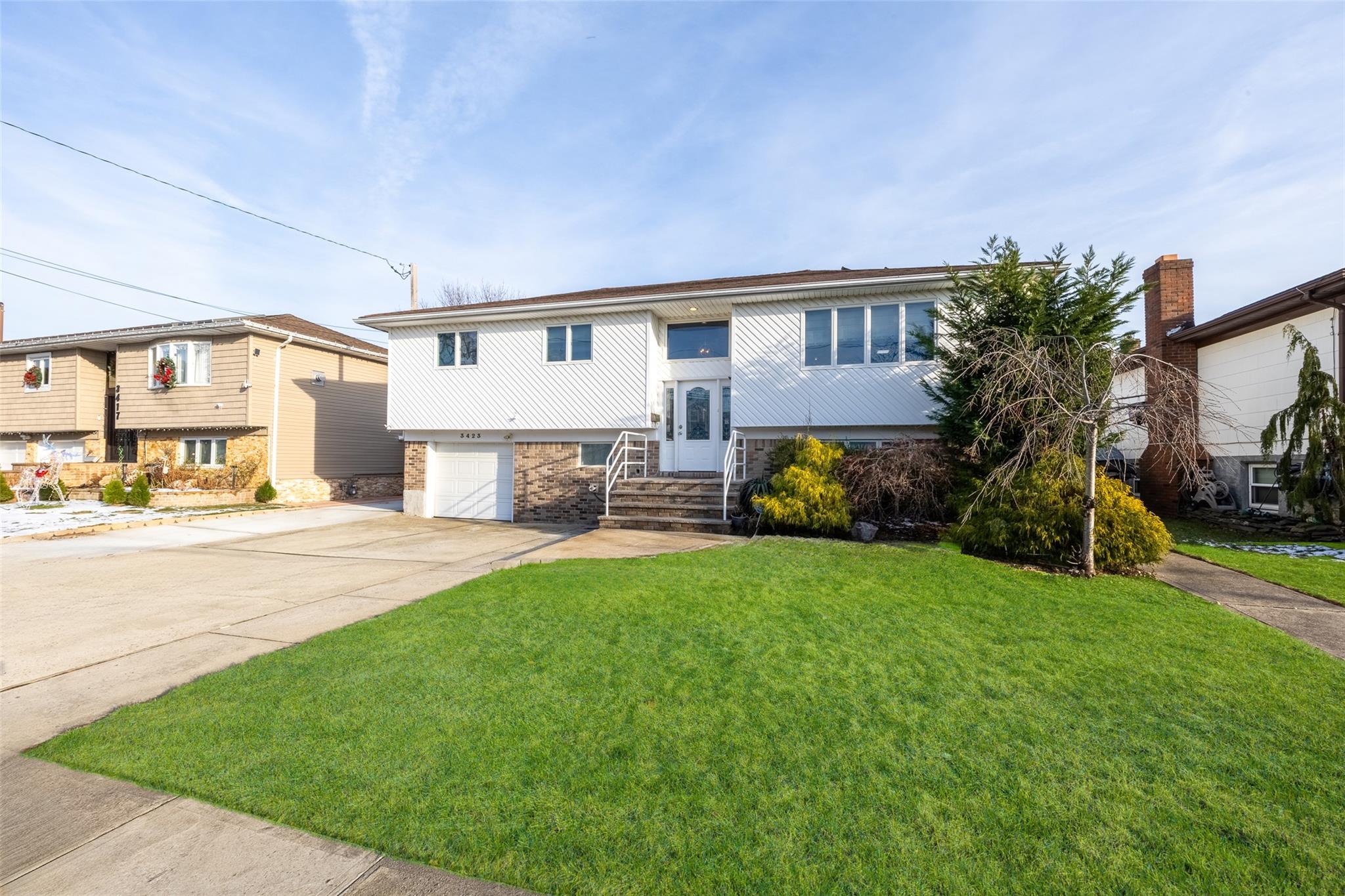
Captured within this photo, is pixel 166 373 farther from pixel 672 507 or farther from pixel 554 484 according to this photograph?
pixel 672 507

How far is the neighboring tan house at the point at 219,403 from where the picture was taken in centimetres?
1758

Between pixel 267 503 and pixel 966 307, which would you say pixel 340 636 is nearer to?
pixel 966 307

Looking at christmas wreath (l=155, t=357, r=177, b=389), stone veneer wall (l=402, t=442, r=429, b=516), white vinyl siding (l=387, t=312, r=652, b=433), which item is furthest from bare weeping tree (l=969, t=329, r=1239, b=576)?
christmas wreath (l=155, t=357, r=177, b=389)

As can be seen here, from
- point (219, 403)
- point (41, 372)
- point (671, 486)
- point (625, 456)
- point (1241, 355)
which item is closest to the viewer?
point (1241, 355)

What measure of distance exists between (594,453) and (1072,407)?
961 cm

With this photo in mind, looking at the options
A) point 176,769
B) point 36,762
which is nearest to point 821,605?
point 176,769

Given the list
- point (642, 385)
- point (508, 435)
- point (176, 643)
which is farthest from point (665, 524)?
point (176, 643)

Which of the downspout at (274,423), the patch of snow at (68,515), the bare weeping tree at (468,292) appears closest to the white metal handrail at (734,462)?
the patch of snow at (68,515)

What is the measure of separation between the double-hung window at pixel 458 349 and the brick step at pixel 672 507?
6121mm

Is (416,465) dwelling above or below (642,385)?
below

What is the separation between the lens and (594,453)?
46.0ft

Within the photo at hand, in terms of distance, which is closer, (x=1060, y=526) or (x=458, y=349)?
(x=1060, y=526)

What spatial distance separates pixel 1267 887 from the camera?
204cm

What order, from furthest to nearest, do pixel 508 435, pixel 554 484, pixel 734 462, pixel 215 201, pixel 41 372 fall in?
pixel 41 372
pixel 215 201
pixel 508 435
pixel 554 484
pixel 734 462
